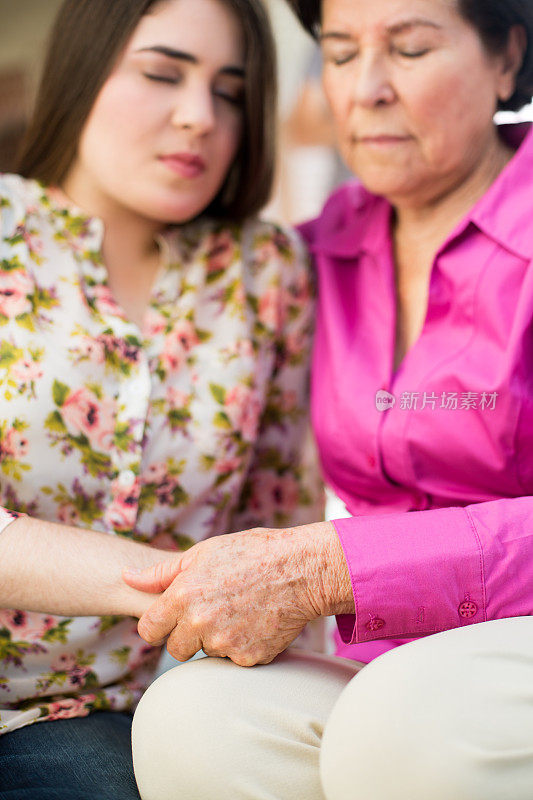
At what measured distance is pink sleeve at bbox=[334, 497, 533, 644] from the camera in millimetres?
1133

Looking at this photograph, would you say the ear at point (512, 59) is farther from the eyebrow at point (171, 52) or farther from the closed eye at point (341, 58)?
the eyebrow at point (171, 52)

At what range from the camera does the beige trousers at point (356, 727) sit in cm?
94

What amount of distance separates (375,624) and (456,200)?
78 centimetres

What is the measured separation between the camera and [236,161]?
175 cm

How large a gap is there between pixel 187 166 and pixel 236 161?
0.74 feet

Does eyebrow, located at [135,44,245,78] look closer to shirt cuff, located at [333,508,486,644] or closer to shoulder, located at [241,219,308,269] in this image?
shoulder, located at [241,219,308,269]

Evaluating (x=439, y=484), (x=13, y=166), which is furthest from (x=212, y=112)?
(x=439, y=484)

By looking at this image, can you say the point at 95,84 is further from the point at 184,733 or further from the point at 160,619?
the point at 184,733

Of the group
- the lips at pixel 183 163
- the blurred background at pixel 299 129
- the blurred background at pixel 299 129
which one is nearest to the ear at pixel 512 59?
the lips at pixel 183 163

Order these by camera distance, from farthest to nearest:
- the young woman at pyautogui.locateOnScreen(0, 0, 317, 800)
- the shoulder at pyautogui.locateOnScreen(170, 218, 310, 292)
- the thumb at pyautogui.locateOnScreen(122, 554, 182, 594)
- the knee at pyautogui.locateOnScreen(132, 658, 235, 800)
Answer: the shoulder at pyautogui.locateOnScreen(170, 218, 310, 292), the young woman at pyautogui.locateOnScreen(0, 0, 317, 800), the thumb at pyautogui.locateOnScreen(122, 554, 182, 594), the knee at pyautogui.locateOnScreen(132, 658, 235, 800)

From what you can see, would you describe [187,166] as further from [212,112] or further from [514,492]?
[514,492]

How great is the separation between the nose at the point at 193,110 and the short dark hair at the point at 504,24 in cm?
44

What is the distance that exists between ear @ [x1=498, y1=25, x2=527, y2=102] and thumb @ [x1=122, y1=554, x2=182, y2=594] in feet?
3.17

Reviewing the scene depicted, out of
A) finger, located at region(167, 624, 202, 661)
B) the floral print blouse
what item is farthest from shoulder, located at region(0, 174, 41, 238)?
finger, located at region(167, 624, 202, 661)
